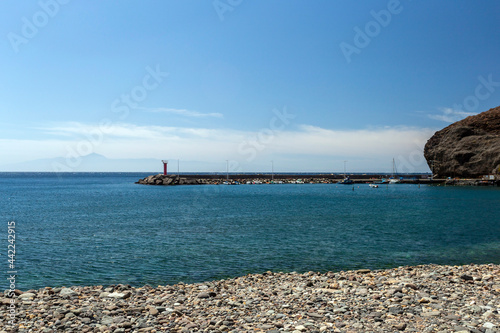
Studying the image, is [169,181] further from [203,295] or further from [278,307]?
[278,307]

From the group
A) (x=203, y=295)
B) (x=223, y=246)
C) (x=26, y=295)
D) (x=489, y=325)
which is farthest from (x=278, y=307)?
(x=223, y=246)

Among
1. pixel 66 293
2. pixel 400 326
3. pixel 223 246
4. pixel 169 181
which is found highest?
pixel 169 181

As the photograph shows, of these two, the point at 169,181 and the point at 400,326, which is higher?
the point at 169,181

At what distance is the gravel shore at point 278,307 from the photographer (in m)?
9.92

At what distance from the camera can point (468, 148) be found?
5030 inches

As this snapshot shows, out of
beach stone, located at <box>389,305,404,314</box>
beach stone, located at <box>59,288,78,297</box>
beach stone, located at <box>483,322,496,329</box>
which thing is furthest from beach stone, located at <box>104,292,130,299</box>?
beach stone, located at <box>483,322,496,329</box>

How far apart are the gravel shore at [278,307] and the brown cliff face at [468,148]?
12756cm

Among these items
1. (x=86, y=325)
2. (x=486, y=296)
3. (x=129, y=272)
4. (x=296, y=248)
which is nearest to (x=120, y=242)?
(x=129, y=272)

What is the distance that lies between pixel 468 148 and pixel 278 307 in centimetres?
14025

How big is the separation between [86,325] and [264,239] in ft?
66.8

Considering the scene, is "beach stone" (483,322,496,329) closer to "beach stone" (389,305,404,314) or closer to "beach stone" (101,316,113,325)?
"beach stone" (389,305,404,314)

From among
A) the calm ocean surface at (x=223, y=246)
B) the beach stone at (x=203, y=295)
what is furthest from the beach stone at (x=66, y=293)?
the beach stone at (x=203, y=295)

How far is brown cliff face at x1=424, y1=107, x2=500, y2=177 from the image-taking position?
122081mm

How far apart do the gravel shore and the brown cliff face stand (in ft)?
418
